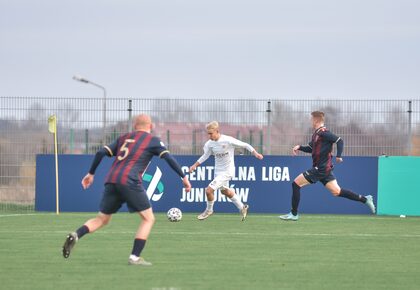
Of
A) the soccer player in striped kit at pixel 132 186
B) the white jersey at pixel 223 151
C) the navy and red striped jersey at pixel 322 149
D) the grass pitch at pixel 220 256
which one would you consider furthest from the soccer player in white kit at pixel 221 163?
the soccer player in striped kit at pixel 132 186

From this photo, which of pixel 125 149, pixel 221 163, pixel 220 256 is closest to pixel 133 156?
pixel 125 149

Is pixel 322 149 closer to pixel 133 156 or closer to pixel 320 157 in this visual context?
pixel 320 157

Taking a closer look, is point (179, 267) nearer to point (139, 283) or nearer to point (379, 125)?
point (139, 283)

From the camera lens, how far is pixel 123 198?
10.6 meters

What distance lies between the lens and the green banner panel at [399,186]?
66.2 feet

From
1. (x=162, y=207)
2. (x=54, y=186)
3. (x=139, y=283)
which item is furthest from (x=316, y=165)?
(x=139, y=283)

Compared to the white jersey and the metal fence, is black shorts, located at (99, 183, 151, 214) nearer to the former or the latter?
the white jersey

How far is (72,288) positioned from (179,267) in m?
1.87

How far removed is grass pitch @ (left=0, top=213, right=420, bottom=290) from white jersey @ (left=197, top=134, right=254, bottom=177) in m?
1.25

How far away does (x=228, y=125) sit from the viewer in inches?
867

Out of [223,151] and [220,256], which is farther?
[223,151]

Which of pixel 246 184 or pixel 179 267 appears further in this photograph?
pixel 246 184

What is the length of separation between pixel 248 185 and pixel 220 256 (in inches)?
364

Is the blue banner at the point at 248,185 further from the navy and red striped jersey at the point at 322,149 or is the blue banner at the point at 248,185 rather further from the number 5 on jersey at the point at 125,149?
the number 5 on jersey at the point at 125,149
